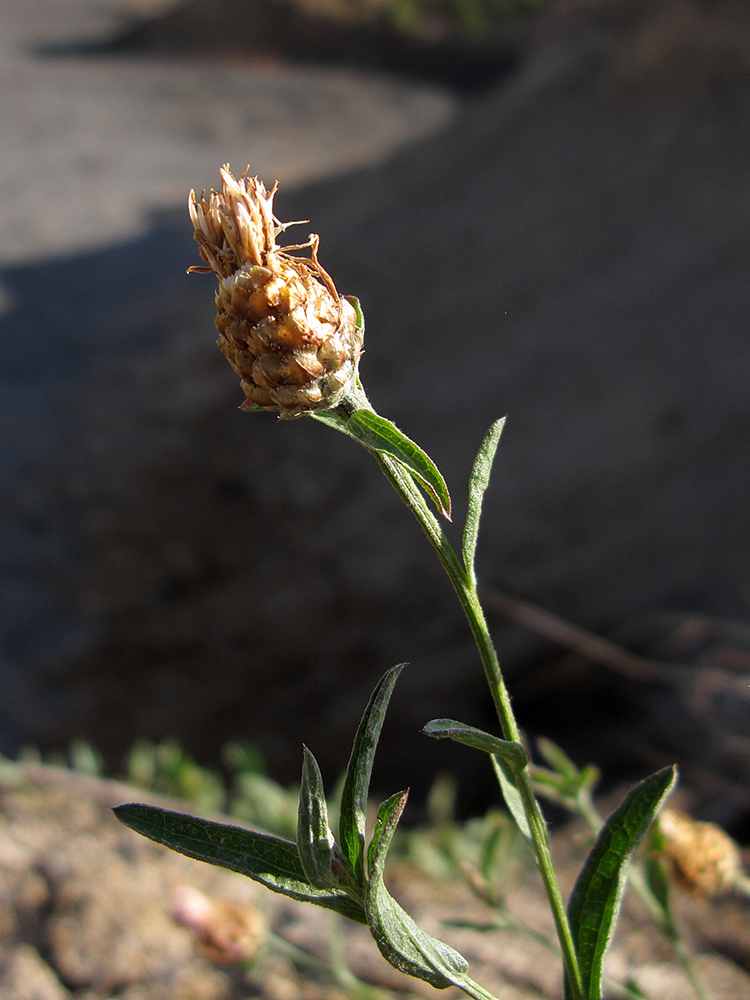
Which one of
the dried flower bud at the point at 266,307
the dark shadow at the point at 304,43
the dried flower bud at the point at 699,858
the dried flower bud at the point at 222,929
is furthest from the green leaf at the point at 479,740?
the dark shadow at the point at 304,43

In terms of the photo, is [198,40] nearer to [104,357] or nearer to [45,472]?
[104,357]

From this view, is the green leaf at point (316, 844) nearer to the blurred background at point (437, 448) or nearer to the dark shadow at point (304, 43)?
the blurred background at point (437, 448)

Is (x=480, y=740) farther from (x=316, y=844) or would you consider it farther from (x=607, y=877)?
(x=607, y=877)

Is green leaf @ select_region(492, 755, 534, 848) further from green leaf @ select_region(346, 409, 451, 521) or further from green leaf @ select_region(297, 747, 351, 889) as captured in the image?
green leaf @ select_region(346, 409, 451, 521)

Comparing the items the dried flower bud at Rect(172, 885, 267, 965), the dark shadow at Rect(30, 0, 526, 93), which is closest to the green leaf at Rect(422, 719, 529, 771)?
the dried flower bud at Rect(172, 885, 267, 965)

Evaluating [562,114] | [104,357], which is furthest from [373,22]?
[104,357]
